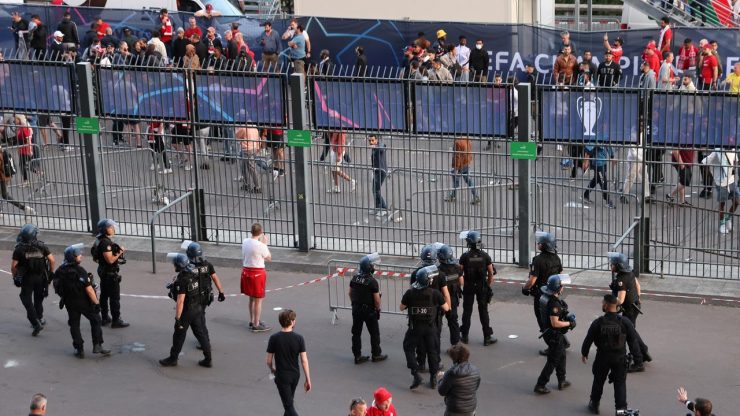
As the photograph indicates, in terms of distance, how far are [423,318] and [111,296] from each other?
451 centimetres

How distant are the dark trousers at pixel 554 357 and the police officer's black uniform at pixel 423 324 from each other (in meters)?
1.19

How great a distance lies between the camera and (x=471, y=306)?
1477 centimetres

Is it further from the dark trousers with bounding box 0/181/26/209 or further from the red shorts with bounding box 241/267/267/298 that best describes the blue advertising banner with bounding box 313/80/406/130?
the dark trousers with bounding box 0/181/26/209

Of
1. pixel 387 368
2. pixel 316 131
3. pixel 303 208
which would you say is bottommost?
pixel 387 368

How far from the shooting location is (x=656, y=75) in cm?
2519

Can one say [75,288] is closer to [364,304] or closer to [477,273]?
[364,304]

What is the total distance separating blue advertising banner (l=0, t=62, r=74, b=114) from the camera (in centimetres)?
1909

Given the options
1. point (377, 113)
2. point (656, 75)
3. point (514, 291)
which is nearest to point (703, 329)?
point (514, 291)

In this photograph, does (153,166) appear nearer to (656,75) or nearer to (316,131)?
(316,131)

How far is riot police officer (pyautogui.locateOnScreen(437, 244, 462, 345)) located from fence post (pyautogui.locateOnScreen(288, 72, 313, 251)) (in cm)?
443

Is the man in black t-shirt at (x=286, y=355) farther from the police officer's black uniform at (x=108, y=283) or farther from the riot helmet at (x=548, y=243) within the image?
the police officer's black uniform at (x=108, y=283)

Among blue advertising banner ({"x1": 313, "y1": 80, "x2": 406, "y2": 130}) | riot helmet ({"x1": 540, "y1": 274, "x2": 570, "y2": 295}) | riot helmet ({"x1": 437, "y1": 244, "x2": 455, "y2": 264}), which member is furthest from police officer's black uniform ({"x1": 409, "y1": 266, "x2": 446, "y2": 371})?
blue advertising banner ({"x1": 313, "y1": 80, "x2": 406, "y2": 130})

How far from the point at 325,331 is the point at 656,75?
12.5m

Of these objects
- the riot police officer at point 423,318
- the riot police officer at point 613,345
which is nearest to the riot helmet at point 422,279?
the riot police officer at point 423,318
